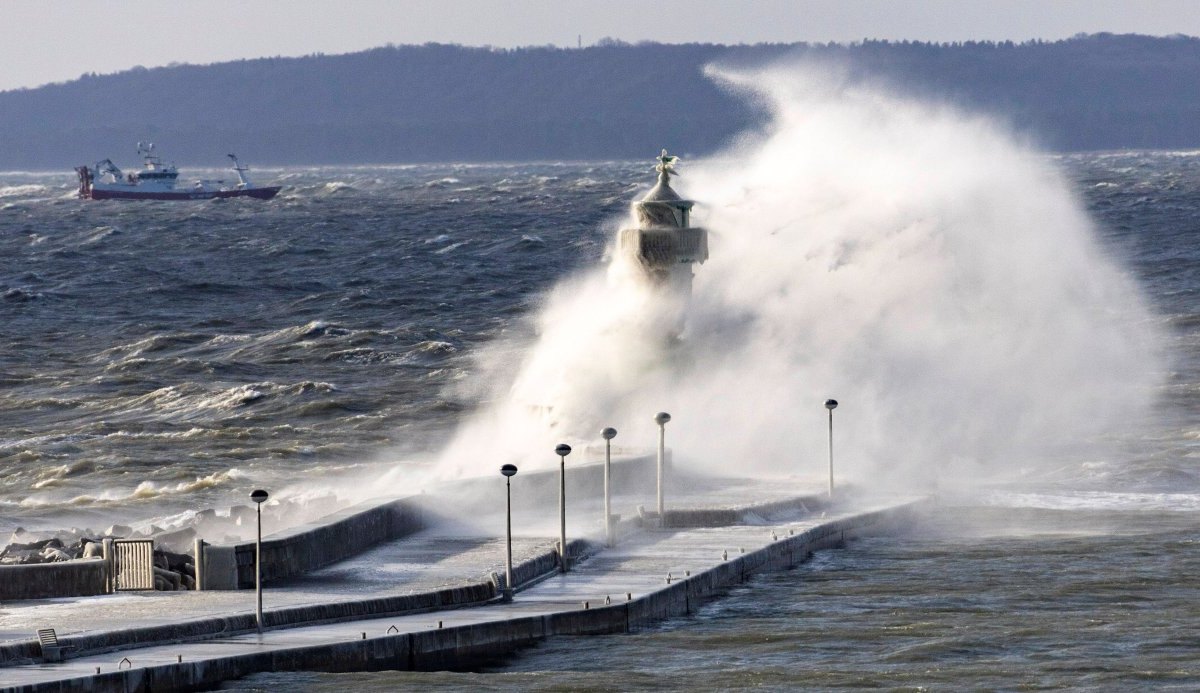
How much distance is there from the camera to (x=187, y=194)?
17562 centimetres

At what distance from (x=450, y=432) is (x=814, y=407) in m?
8.01

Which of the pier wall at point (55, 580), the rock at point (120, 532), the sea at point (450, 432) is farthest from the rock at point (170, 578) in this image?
the sea at point (450, 432)

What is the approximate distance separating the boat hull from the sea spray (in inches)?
5017

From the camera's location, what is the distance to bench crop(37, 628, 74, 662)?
18.4m

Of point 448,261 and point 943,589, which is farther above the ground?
point 448,261

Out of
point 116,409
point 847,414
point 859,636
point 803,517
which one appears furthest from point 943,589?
point 116,409

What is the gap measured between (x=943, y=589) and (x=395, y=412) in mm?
22009

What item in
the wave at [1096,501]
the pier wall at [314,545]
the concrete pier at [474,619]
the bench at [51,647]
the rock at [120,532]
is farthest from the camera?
the wave at [1096,501]

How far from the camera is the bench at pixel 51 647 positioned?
18422 mm

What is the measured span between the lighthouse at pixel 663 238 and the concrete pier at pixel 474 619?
6.58 m

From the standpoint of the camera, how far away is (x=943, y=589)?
23.7 metres

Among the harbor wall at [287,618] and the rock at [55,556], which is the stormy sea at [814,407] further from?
the rock at [55,556]

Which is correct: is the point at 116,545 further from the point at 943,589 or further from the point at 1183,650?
the point at 1183,650

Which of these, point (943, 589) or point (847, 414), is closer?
point (943, 589)
